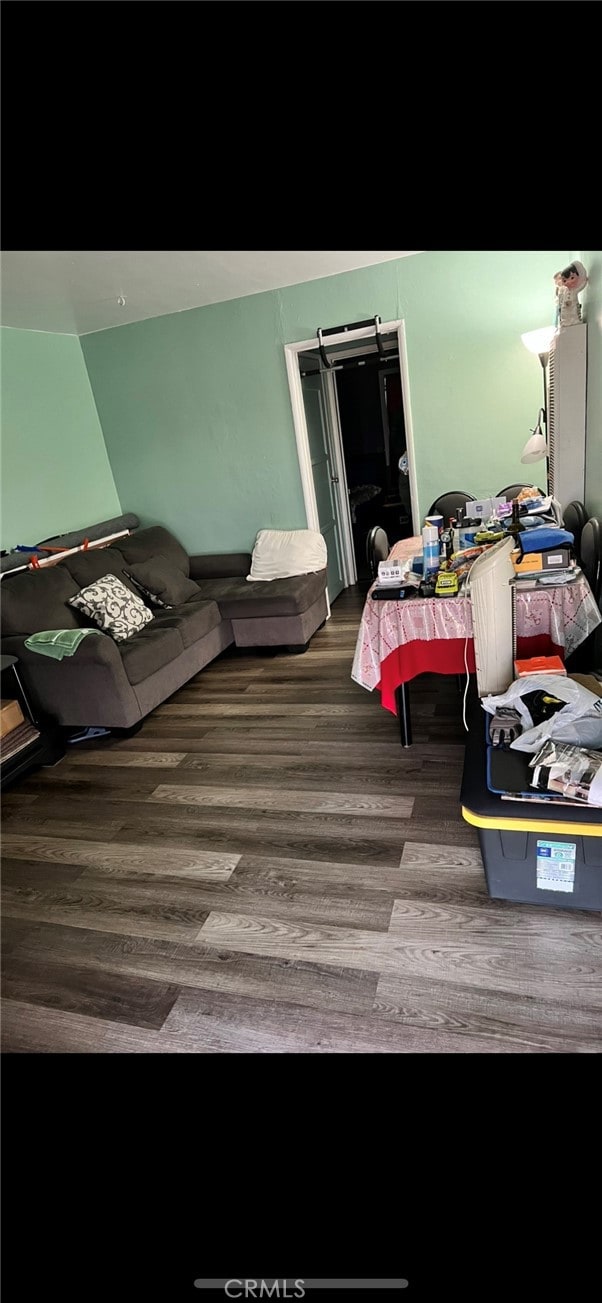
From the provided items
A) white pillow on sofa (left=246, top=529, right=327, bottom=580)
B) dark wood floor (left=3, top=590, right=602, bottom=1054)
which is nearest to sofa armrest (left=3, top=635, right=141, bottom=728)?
dark wood floor (left=3, top=590, right=602, bottom=1054)

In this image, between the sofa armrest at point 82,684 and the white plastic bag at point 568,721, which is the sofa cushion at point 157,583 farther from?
the white plastic bag at point 568,721

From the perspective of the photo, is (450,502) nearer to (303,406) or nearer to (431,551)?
(303,406)

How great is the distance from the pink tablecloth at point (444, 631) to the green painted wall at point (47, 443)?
2.74 metres

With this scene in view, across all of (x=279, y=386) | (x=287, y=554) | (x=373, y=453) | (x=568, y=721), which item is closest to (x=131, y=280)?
(x=279, y=386)

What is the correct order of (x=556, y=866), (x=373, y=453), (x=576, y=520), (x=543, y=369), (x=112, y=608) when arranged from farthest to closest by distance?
(x=373, y=453), (x=543, y=369), (x=112, y=608), (x=576, y=520), (x=556, y=866)

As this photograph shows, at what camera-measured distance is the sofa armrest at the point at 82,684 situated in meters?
3.08

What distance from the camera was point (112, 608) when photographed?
364 centimetres

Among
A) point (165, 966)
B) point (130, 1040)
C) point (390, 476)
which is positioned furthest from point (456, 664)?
point (390, 476)

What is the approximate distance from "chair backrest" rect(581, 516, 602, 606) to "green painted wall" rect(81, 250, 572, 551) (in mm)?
1834

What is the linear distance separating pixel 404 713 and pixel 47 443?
330 centimetres

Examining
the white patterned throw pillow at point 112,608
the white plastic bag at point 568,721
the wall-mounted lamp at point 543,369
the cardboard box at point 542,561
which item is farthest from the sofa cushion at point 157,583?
the white plastic bag at point 568,721

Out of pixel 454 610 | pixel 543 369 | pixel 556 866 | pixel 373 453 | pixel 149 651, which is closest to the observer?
pixel 556 866

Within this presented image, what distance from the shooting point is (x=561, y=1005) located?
4.69ft
